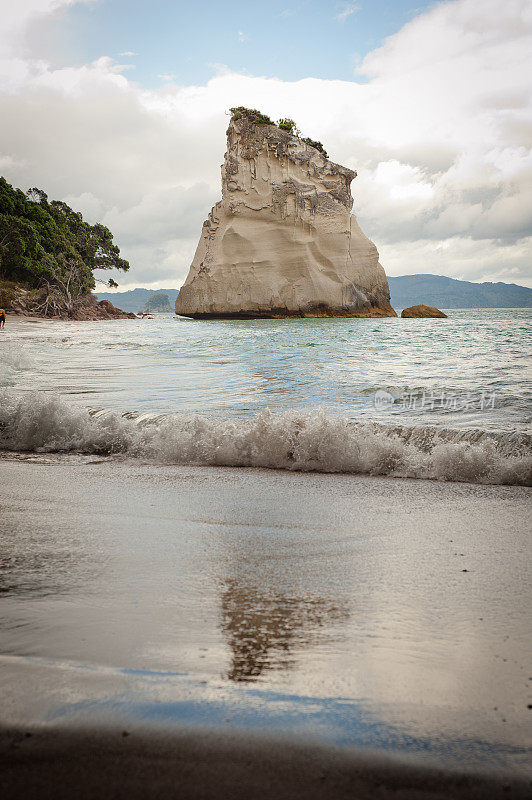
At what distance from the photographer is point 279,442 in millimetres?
4098

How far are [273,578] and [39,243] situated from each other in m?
39.7

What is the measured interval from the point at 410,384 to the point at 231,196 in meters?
37.3

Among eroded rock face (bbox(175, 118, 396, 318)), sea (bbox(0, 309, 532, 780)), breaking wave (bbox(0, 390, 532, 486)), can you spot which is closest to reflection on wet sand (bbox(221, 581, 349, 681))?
sea (bbox(0, 309, 532, 780))

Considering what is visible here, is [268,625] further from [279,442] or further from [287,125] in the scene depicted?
[287,125]

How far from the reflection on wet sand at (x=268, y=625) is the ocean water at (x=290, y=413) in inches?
87.3

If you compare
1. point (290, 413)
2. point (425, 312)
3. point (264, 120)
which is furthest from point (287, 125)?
point (290, 413)

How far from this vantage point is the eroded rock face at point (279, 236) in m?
40.4

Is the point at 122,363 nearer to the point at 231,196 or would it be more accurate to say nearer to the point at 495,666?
the point at 495,666

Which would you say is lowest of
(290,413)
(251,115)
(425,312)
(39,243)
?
(290,413)

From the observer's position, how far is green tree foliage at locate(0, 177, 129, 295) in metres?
34.5

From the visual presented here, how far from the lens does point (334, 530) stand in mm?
2439

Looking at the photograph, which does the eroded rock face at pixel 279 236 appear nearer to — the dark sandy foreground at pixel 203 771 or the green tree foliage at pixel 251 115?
the green tree foliage at pixel 251 115

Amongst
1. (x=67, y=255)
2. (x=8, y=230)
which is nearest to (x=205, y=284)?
(x=67, y=255)

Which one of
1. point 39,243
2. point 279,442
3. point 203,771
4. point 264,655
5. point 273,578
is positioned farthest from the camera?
point 39,243
